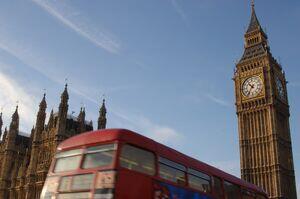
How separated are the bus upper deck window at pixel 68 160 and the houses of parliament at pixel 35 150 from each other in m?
37.0

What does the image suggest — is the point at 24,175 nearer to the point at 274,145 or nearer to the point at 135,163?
the point at 274,145

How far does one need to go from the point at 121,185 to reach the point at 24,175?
45.1 metres

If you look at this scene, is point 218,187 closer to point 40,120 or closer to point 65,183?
point 65,183

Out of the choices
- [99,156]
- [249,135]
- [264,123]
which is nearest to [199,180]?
[99,156]

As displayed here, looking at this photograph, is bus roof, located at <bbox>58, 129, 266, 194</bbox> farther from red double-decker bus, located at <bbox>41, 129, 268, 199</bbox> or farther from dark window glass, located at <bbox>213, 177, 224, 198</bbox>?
dark window glass, located at <bbox>213, 177, 224, 198</bbox>

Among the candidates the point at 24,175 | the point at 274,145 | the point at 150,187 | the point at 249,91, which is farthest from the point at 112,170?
the point at 249,91

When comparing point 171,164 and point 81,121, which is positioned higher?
point 81,121

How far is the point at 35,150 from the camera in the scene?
2174 inches

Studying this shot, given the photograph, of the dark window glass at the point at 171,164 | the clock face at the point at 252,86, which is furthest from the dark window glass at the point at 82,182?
the clock face at the point at 252,86

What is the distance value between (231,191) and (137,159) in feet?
22.3

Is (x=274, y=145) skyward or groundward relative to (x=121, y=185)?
skyward

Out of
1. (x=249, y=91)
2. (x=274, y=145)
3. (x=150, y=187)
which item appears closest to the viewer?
(x=150, y=187)

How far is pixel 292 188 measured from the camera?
6431 cm

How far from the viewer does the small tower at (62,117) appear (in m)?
52.8
